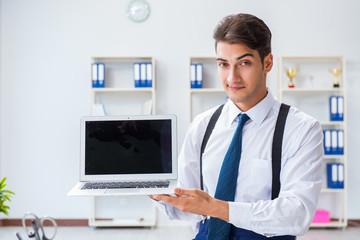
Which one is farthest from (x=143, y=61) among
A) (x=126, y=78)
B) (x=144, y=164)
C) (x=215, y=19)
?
(x=144, y=164)

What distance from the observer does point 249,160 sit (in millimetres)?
1184

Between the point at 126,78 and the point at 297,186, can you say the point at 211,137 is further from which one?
the point at 126,78

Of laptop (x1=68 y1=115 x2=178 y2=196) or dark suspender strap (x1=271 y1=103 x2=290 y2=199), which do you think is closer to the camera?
dark suspender strap (x1=271 y1=103 x2=290 y2=199)

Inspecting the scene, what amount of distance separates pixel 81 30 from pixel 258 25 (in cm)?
331

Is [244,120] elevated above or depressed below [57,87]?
below

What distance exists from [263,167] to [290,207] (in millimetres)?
159

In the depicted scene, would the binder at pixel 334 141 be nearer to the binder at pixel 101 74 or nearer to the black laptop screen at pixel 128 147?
the binder at pixel 101 74

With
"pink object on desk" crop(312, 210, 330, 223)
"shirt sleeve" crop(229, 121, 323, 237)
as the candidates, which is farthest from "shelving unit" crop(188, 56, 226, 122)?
"shirt sleeve" crop(229, 121, 323, 237)

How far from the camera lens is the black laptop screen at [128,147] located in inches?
54.3

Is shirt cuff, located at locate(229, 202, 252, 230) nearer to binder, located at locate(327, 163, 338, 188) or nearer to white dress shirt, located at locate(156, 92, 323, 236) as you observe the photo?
white dress shirt, located at locate(156, 92, 323, 236)

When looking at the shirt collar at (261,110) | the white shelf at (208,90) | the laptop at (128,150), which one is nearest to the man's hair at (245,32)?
the shirt collar at (261,110)

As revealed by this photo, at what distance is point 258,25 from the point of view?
1119 mm

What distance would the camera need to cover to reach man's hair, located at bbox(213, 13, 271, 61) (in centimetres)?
110

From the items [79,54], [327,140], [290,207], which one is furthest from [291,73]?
[290,207]
